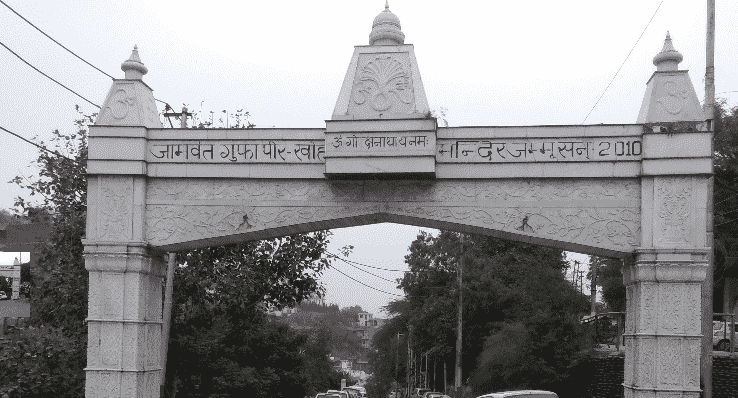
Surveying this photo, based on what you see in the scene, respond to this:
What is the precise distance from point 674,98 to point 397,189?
131 inches

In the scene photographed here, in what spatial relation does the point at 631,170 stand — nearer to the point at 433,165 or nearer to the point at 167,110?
the point at 433,165

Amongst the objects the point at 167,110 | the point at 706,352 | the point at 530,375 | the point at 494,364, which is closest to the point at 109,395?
the point at 706,352

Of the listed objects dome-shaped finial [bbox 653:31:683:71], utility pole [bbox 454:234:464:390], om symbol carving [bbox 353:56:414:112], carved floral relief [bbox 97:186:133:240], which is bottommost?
utility pole [bbox 454:234:464:390]

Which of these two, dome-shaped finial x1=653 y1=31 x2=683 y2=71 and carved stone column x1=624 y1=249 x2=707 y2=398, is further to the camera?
dome-shaped finial x1=653 y1=31 x2=683 y2=71

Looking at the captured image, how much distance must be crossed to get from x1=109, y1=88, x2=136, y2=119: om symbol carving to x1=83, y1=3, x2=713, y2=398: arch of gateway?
17mm

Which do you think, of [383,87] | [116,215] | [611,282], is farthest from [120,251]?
[611,282]

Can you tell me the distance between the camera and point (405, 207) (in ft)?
32.0

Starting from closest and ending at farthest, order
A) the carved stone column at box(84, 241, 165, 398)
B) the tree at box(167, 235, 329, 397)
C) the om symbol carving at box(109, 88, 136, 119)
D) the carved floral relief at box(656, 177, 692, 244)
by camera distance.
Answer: the carved floral relief at box(656, 177, 692, 244)
the carved stone column at box(84, 241, 165, 398)
the om symbol carving at box(109, 88, 136, 119)
the tree at box(167, 235, 329, 397)

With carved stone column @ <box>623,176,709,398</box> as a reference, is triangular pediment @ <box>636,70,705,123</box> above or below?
above

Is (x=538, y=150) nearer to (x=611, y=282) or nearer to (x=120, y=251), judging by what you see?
(x=120, y=251)

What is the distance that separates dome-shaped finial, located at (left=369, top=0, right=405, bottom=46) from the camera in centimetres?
1006

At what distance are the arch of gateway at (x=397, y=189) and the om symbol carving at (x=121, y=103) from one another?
0.02 metres

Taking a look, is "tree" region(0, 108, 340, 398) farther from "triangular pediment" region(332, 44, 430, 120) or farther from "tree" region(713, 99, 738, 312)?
"tree" region(713, 99, 738, 312)

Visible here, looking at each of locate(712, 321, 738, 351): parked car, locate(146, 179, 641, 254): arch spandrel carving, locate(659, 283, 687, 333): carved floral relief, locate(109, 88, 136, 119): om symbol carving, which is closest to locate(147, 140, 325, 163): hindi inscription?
locate(146, 179, 641, 254): arch spandrel carving
